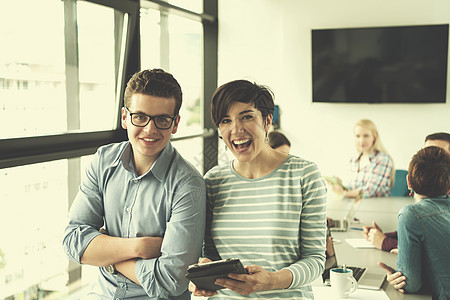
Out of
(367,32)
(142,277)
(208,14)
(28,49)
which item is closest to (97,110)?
(28,49)

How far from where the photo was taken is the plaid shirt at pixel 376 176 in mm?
4930

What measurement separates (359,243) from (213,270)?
78.9 inches

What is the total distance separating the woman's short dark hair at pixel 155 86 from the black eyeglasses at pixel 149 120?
0.05 metres

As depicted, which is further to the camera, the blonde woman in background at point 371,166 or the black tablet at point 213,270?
the blonde woman in background at point 371,166

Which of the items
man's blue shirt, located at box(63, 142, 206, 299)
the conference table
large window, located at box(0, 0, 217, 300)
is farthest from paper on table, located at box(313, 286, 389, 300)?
large window, located at box(0, 0, 217, 300)

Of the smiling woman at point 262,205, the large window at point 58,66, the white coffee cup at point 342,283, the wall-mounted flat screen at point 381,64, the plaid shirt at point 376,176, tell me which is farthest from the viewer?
the wall-mounted flat screen at point 381,64

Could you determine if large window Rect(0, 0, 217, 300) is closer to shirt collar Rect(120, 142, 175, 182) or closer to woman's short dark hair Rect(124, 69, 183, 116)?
shirt collar Rect(120, 142, 175, 182)

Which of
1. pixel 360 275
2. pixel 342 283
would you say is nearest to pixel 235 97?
pixel 342 283

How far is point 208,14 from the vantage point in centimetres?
654

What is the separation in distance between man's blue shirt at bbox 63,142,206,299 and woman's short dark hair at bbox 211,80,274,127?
0.25m

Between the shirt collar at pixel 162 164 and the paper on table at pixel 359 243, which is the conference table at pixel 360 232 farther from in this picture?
the shirt collar at pixel 162 164

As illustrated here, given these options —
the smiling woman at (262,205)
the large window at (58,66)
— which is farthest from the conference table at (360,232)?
the large window at (58,66)

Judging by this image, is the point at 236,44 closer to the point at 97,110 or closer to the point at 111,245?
the point at 97,110

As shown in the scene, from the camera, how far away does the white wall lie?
6.07m
